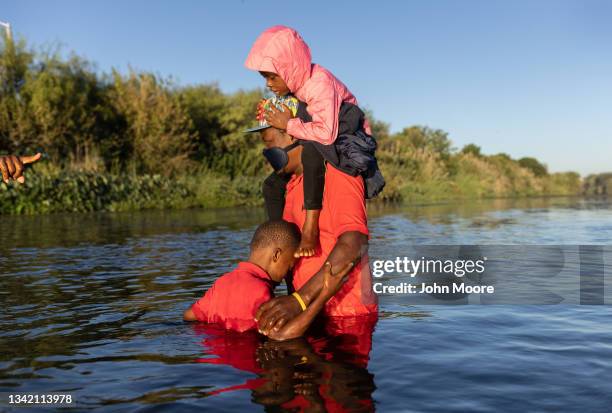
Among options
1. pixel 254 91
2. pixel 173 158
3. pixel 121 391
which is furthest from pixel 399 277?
pixel 254 91

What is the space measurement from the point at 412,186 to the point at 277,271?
95.0ft

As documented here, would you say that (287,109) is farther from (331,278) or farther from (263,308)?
(263,308)

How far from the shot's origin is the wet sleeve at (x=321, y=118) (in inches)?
155

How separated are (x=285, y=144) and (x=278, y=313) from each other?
122 cm

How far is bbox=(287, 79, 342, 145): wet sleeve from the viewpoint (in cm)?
394

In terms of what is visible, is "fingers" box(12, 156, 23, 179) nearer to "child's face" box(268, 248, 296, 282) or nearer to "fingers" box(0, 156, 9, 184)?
"fingers" box(0, 156, 9, 184)

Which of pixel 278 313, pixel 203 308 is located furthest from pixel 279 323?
pixel 203 308

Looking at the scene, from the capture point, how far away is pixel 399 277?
741cm

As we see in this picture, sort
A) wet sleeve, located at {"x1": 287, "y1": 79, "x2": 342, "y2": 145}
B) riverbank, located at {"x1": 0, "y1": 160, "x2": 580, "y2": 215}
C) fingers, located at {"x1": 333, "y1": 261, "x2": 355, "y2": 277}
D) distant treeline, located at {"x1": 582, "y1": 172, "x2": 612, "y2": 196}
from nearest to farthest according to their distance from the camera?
1. fingers, located at {"x1": 333, "y1": 261, "x2": 355, "y2": 277}
2. wet sleeve, located at {"x1": 287, "y1": 79, "x2": 342, "y2": 145}
3. riverbank, located at {"x1": 0, "y1": 160, "x2": 580, "y2": 215}
4. distant treeline, located at {"x1": 582, "y1": 172, "x2": 612, "y2": 196}

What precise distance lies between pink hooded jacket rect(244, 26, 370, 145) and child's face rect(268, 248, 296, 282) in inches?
30.9

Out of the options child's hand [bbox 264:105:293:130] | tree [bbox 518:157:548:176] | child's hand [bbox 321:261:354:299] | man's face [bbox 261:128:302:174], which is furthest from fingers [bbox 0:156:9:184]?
tree [bbox 518:157:548:176]

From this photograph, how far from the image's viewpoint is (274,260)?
4.34 m

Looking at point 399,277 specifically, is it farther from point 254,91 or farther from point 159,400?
point 254,91

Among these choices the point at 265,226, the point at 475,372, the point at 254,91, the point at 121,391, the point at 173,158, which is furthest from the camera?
the point at 254,91
